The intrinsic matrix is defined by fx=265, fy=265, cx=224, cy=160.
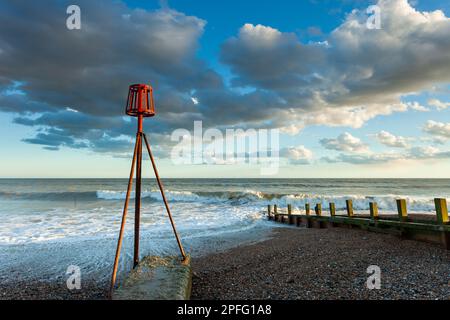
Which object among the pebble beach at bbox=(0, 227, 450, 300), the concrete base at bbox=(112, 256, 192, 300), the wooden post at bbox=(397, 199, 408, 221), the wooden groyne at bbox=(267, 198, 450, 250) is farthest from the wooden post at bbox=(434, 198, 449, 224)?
the concrete base at bbox=(112, 256, 192, 300)

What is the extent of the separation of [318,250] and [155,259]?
14.9 feet

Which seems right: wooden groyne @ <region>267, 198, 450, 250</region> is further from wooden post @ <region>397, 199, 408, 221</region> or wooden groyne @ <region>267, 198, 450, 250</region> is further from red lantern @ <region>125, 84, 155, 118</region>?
red lantern @ <region>125, 84, 155, 118</region>

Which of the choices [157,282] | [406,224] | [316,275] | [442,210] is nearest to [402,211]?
[406,224]

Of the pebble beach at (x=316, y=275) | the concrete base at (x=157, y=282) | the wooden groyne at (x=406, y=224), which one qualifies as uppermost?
the wooden groyne at (x=406, y=224)

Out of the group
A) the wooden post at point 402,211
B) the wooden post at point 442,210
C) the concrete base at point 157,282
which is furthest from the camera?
the wooden post at point 402,211

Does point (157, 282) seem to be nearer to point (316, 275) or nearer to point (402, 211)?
point (316, 275)

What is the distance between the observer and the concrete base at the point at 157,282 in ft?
12.8

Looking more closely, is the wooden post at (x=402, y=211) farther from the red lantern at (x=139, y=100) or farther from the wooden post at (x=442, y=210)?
the red lantern at (x=139, y=100)

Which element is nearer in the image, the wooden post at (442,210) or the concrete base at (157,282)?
the concrete base at (157,282)

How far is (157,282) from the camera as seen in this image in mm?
4355

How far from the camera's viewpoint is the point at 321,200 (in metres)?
27.8

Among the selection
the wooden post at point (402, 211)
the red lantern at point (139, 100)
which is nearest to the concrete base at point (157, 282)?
the red lantern at point (139, 100)
